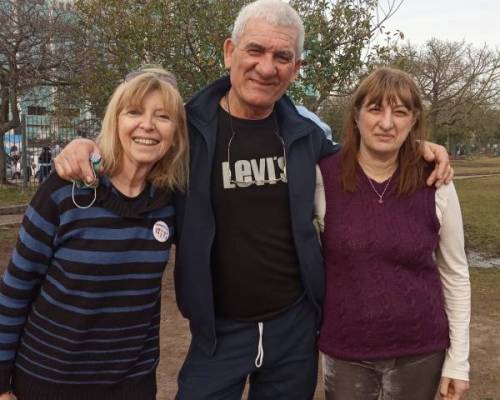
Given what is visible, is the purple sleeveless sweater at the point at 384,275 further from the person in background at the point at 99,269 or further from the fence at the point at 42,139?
the fence at the point at 42,139

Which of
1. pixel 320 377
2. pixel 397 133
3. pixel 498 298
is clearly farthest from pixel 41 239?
pixel 498 298

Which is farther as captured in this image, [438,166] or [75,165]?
[438,166]

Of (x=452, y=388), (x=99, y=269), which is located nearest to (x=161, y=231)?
(x=99, y=269)

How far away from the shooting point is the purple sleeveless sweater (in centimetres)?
238

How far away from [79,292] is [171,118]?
763 mm

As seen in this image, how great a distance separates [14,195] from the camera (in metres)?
16.9

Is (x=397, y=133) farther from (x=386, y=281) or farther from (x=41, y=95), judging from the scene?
(x=41, y=95)

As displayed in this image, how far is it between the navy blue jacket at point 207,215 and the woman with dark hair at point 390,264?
95mm

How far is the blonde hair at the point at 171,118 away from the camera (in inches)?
86.4

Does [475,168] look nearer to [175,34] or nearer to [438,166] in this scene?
[175,34]

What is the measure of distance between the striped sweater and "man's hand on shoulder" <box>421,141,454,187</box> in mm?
1194

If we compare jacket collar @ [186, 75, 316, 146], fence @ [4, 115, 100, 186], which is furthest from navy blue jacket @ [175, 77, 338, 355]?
fence @ [4, 115, 100, 186]

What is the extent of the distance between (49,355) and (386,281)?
139 centimetres

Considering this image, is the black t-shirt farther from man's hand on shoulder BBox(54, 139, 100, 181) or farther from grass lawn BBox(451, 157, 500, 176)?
grass lawn BBox(451, 157, 500, 176)
